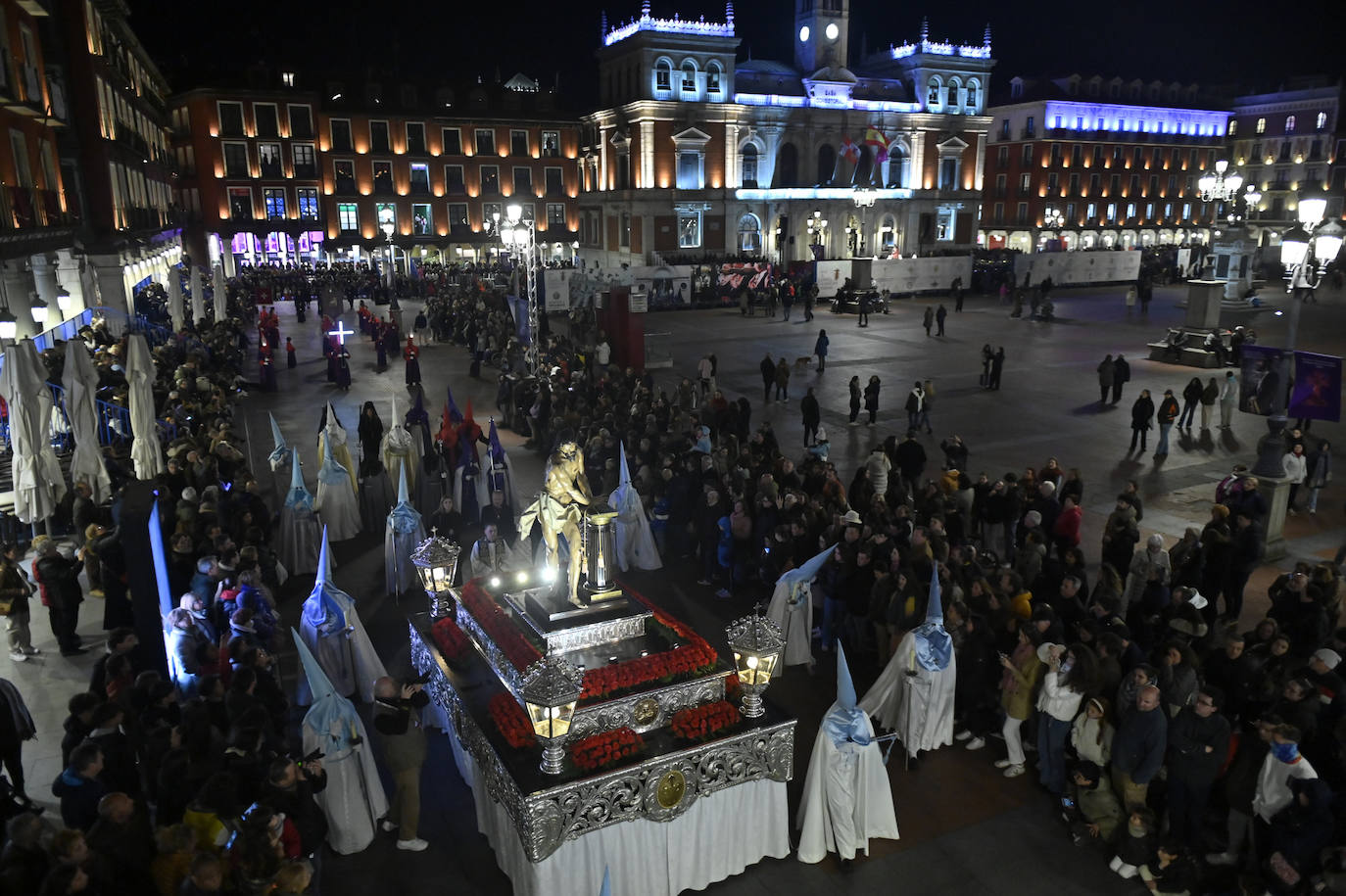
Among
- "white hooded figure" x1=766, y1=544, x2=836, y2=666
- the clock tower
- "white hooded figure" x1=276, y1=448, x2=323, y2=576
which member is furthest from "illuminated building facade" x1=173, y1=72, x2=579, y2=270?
"white hooded figure" x1=766, y1=544, x2=836, y2=666

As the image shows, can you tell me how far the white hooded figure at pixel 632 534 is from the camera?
11352 millimetres

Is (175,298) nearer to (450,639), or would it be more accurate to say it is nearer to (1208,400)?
(450,639)

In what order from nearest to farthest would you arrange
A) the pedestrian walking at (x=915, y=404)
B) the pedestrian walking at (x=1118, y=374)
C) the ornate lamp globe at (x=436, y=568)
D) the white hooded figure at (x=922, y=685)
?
the white hooded figure at (x=922, y=685)
the ornate lamp globe at (x=436, y=568)
the pedestrian walking at (x=915, y=404)
the pedestrian walking at (x=1118, y=374)

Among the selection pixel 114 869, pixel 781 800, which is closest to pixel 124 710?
pixel 114 869

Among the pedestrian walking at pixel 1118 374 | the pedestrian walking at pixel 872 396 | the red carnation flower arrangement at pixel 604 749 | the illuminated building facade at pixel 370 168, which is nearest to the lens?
the red carnation flower arrangement at pixel 604 749

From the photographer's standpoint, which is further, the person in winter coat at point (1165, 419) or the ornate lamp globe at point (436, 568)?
the person in winter coat at point (1165, 419)

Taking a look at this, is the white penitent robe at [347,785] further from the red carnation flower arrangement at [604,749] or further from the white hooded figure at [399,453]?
the white hooded figure at [399,453]

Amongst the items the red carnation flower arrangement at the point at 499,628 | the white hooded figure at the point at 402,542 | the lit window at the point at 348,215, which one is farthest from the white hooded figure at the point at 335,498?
the lit window at the point at 348,215

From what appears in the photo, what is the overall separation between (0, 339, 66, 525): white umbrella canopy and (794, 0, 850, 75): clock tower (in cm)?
5539

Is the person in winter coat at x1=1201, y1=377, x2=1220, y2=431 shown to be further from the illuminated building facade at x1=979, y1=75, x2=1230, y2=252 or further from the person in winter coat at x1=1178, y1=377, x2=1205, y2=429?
the illuminated building facade at x1=979, y1=75, x2=1230, y2=252

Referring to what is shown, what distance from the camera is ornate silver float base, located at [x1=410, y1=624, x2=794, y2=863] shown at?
5734 millimetres

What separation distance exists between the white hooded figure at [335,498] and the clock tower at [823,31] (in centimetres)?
5308

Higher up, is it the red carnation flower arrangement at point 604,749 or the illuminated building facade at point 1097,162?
the illuminated building facade at point 1097,162

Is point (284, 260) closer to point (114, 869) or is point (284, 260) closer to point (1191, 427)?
point (1191, 427)
